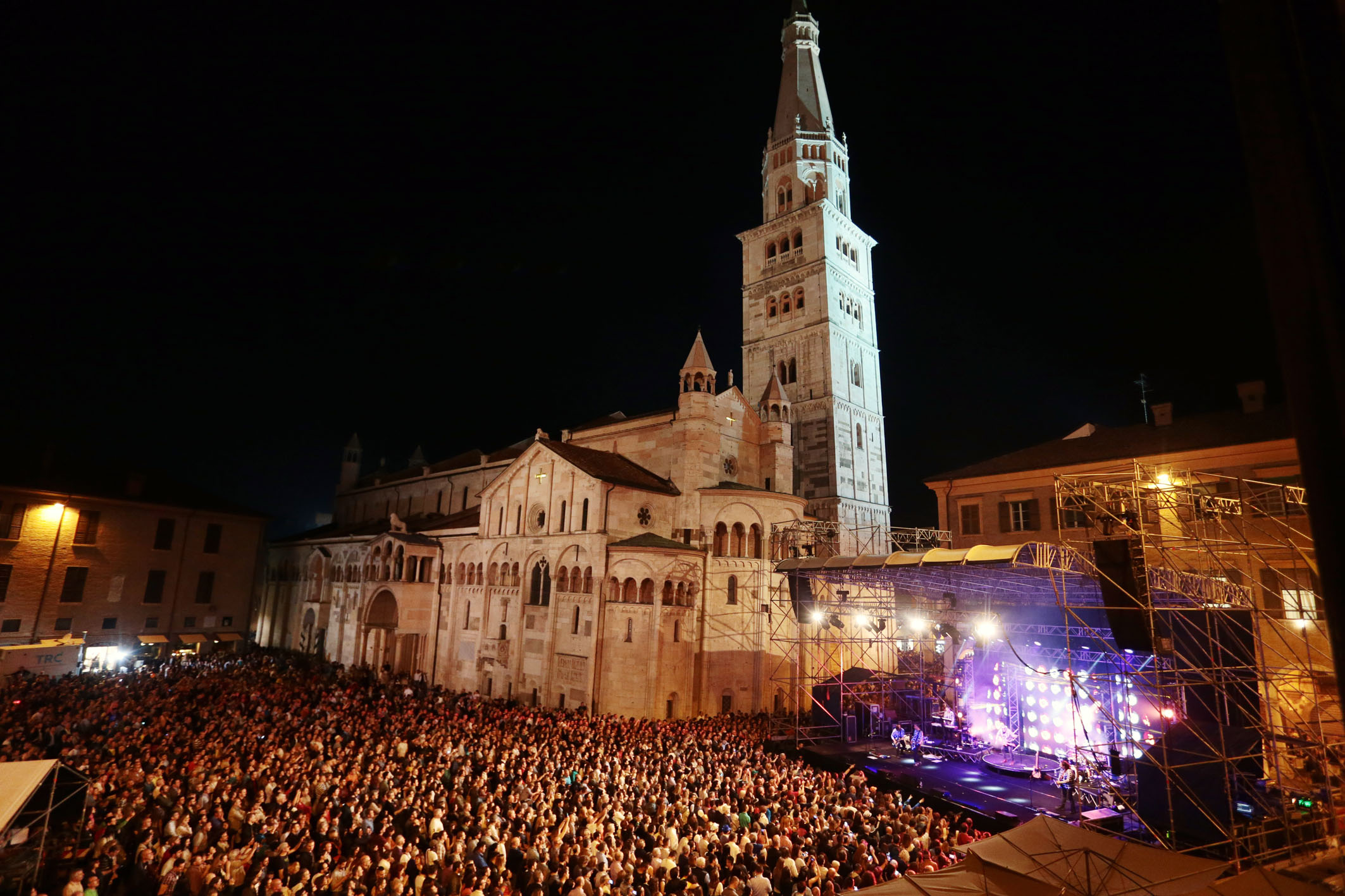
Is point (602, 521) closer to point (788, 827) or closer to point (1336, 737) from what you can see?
point (788, 827)

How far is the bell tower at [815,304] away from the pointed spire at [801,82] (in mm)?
78

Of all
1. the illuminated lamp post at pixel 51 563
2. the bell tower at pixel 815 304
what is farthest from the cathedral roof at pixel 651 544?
the illuminated lamp post at pixel 51 563

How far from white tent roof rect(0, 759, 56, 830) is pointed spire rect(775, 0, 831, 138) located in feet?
179

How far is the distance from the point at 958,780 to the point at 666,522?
17053 mm

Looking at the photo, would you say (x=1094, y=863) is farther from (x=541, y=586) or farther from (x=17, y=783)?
(x=541, y=586)

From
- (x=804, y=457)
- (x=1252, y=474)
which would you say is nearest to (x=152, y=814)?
(x=1252, y=474)

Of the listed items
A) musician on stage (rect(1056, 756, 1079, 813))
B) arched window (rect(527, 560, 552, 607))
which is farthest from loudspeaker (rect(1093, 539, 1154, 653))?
arched window (rect(527, 560, 552, 607))

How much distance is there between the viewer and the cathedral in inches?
1184

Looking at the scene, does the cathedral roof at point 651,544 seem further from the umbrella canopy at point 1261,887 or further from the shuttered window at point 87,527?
the shuttered window at point 87,527

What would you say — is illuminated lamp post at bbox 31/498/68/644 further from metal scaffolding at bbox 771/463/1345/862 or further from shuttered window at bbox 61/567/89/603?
metal scaffolding at bbox 771/463/1345/862

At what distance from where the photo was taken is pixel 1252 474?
2358cm

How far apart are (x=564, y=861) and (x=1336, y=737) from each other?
20783mm

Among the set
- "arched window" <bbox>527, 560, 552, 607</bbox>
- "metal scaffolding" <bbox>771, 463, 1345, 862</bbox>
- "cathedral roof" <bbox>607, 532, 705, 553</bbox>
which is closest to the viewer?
"metal scaffolding" <bbox>771, 463, 1345, 862</bbox>

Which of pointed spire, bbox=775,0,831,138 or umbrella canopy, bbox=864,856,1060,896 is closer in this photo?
umbrella canopy, bbox=864,856,1060,896
